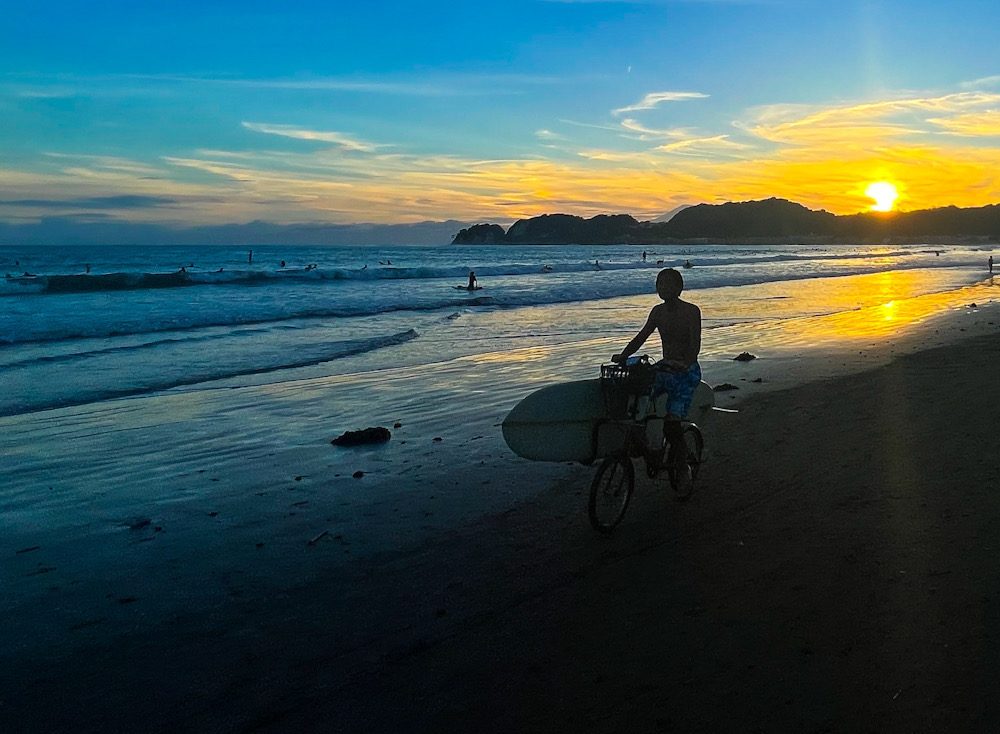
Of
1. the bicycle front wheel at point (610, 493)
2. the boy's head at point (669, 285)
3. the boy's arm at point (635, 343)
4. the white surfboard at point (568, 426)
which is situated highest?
the boy's head at point (669, 285)

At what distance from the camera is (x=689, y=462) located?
652 centimetres

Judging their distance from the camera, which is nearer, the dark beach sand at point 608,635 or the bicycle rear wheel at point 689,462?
the dark beach sand at point 608,635

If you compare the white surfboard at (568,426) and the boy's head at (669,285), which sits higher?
the boy's head at (669,285)

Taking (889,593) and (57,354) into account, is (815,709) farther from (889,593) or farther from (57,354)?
(57,354)

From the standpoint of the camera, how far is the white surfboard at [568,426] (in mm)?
6176

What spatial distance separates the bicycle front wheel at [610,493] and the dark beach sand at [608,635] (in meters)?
→ 0.17

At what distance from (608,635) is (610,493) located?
174cm

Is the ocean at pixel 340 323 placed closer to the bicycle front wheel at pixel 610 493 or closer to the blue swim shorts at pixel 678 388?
the blue swim shorts at pixel 678 388

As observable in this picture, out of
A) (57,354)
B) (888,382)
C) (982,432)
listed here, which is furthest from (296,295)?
(982,432)

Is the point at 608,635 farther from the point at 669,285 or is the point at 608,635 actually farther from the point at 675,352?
the point at 669,285

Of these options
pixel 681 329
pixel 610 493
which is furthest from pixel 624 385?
pixel 610 493

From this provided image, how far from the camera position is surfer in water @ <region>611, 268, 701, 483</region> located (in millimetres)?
6113

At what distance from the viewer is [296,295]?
3850cm

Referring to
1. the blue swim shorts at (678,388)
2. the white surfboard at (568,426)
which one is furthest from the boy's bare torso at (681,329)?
the white surfboard at (568,426)
